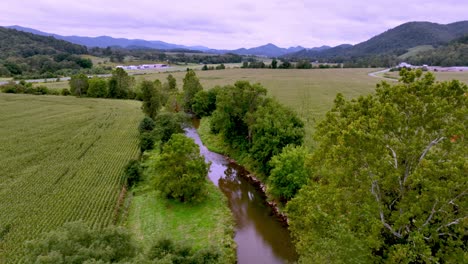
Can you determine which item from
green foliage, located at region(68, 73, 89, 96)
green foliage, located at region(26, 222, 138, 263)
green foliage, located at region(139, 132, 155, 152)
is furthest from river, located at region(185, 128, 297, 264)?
green foliage, located at region(68, 73, 89, 96)

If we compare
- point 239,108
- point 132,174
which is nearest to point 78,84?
point 239,108

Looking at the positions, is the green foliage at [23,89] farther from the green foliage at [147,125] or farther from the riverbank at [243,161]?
the riverbank at [243,161]

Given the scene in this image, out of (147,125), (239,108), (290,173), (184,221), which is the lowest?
(184,221)

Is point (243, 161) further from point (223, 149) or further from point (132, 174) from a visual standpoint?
point (132, 174)

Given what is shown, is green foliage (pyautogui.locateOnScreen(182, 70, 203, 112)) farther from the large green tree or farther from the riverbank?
the large green tree

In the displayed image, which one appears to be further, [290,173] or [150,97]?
[150,97]

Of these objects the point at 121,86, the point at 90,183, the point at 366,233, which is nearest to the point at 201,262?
the point at 366,233
